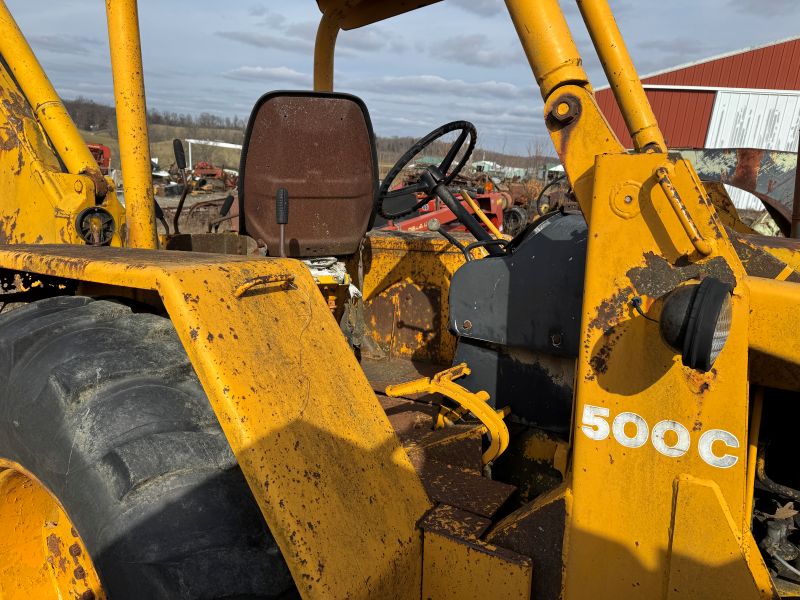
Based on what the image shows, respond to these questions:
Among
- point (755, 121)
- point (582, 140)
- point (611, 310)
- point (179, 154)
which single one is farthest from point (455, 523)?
point (755, 121)

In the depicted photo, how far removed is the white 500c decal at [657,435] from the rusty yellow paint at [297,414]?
1.48 feet

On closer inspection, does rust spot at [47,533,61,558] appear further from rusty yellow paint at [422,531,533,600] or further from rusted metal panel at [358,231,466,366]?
rusted metal panel at [358,231,466,366]

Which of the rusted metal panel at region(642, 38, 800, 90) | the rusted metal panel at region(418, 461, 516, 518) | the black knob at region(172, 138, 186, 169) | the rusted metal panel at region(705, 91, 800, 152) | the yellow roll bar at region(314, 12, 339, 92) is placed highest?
the rusted metal panel at region(642, 38, 800, 90)

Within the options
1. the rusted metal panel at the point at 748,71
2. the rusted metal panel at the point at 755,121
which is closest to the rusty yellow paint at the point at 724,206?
the rusted metal panel at the point at 755,121

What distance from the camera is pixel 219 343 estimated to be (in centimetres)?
114

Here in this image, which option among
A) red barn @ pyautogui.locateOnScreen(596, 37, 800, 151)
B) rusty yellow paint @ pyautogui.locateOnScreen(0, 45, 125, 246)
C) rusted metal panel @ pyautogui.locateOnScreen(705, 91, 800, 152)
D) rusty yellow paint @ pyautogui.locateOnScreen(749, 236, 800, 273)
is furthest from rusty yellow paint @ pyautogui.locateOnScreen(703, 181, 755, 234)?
rusted metal panel @ pyautogui.locateOnScreen(705, 91, 800, 152)

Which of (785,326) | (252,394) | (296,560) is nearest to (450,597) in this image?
(296,560)

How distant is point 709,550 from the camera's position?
107cm

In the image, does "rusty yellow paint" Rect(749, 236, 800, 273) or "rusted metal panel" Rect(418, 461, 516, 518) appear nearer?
"rusted metal panel" Rect(418, 461, 516, 518)

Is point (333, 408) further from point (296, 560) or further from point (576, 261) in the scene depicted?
point (576, 261)

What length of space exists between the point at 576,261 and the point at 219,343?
86 centimetres

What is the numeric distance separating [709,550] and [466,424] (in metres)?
0.84

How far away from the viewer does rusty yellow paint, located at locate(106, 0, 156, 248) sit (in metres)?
1.71

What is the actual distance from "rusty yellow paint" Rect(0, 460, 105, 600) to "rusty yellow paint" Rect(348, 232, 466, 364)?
1607 millimetres
